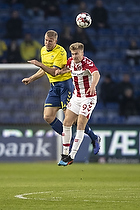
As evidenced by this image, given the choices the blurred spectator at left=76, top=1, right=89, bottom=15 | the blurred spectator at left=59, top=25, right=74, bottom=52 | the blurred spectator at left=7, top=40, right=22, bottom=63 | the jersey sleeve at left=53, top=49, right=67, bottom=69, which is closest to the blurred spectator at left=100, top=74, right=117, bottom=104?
the blurred spectator at left=59, top=25, right=74, bottom=52

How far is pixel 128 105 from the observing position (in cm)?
1545

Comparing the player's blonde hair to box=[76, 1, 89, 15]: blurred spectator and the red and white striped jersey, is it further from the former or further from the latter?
box=[76, 1, 89, 15]: blurred spectator

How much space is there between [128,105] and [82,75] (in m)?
6.94

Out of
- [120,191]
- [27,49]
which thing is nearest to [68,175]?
[120,191]

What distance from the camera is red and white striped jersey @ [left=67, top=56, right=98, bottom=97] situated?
28.3 feet

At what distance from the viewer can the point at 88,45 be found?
1709 cm

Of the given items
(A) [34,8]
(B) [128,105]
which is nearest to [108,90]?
(B) [128,105]

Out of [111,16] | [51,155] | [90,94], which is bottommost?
[51,155]

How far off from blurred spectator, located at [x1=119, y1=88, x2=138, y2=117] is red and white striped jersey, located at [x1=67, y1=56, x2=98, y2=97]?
6817mm

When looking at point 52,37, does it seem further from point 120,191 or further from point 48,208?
point 48,208

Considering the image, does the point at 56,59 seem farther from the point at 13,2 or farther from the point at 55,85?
the point at 13,2

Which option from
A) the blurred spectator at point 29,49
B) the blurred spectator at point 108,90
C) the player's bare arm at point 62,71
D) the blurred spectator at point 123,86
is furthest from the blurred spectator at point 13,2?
the player's bare arm at point 62,71

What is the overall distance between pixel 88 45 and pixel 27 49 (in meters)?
1.91

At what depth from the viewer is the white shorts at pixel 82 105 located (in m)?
8.52
